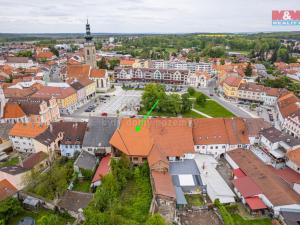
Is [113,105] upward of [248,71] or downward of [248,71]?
downward

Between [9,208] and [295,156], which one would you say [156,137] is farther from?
[9,208]

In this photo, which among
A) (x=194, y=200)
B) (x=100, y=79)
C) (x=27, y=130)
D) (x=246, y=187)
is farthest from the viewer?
(x=100, y=79)

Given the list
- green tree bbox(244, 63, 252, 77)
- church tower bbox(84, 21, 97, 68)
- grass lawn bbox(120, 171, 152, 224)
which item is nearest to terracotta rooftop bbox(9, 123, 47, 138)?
grass lawn bbox(120, 171, 152, 224)

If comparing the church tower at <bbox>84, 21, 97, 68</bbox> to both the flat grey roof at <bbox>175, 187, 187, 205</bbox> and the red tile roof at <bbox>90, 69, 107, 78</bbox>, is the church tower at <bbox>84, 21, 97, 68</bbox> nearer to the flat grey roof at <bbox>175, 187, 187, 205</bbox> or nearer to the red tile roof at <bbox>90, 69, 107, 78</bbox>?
the red tile roof at <bbox>90, 69, 107, 78</bbox>

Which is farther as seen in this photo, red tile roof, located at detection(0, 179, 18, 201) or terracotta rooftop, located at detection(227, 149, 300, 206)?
red tile roof, located at detection(0, 179, 18, 201)

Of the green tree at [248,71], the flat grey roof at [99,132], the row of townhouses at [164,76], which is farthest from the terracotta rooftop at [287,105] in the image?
the flat grey roof at [99,132]

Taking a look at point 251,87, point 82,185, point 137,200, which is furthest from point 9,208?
point 251,87
